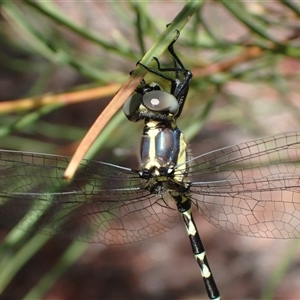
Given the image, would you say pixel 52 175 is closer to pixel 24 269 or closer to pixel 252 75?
pixel 252 75

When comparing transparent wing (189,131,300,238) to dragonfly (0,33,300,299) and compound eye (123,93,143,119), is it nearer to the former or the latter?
dragonfly (0,33,300,299)

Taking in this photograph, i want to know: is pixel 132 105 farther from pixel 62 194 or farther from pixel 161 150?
pixel 62 194

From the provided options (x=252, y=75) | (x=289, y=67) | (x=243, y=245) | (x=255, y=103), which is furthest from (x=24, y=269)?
(x=252, y=75)

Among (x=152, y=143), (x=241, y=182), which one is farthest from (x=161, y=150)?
(x=241, y=182)

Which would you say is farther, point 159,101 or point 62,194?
point 62,194

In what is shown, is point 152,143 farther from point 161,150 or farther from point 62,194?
point 62,194
